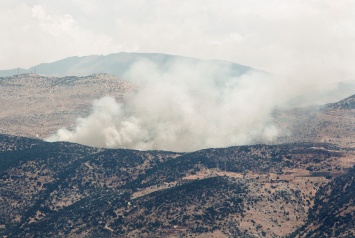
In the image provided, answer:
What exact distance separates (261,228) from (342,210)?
26.9m

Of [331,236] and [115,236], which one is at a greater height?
[115,236]

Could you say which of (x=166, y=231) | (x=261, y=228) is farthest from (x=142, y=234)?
(x=261, y=228)

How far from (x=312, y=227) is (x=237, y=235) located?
2535cm

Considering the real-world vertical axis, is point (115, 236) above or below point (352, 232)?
above

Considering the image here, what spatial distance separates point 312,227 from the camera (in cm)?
19850

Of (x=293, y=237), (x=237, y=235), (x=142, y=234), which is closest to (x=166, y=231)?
(x=142, y=234)

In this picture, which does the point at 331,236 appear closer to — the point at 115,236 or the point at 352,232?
the point at 352,232

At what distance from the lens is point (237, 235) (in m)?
194

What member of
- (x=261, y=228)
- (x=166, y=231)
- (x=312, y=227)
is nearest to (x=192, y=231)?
(x=166, y=231)

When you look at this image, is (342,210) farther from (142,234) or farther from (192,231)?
(142,234)

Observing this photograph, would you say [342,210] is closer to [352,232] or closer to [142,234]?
[352,232]

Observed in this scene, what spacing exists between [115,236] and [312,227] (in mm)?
64339

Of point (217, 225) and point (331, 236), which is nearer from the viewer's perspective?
point (331, 236)

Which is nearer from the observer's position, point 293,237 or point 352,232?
point 352,232
